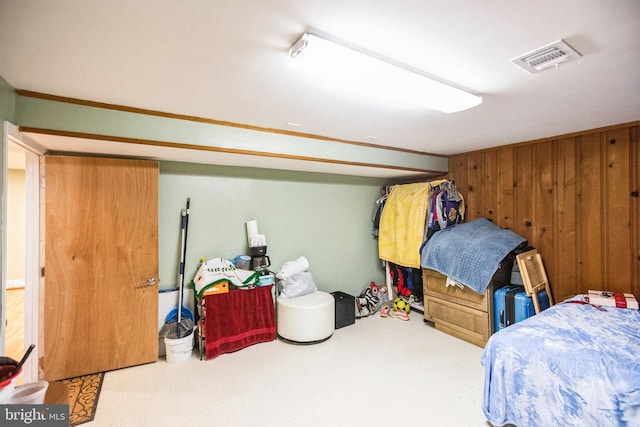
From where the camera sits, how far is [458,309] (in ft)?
11.3

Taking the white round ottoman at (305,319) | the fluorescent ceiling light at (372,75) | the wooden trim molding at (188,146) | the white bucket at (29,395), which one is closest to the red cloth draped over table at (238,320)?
the white round ottoman at (305,319)

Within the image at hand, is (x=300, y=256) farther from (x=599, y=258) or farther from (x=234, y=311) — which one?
(x=599, y=258)

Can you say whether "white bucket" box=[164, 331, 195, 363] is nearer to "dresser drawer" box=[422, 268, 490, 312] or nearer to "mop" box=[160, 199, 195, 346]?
"mop" box=[160, 199, 195, 346]

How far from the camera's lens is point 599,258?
2932mm

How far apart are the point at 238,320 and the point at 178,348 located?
2.00 feet

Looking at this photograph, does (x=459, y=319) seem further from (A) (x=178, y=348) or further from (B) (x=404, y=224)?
(A) (x=178, y=348)

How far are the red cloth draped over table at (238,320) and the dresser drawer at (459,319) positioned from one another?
79.8 inches

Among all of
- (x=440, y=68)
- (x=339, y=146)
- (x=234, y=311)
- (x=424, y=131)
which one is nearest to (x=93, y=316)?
(x=234, y=311)

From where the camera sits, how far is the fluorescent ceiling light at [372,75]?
4.51 feet

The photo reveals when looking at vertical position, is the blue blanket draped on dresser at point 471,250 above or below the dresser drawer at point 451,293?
above

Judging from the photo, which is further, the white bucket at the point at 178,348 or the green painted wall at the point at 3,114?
the white bucket at the point at 178,348

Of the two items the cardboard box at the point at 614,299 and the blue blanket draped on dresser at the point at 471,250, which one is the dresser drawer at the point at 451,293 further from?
the cardboard box at the point at 614,299

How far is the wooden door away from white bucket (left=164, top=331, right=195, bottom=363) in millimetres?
147

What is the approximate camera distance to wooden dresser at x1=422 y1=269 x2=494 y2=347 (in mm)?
3179
